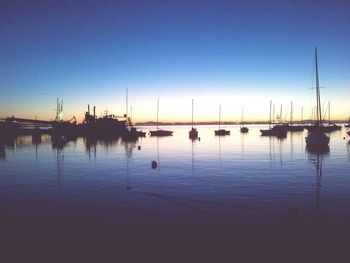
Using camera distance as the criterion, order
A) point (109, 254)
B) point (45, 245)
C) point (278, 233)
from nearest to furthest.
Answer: point (109, 254)
point (45, 245)
point (278, 233)

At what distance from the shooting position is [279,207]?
18.6 meters

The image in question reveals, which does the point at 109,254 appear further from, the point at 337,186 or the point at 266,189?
the point at 337,186

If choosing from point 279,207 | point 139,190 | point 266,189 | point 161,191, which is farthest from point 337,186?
point 139,190

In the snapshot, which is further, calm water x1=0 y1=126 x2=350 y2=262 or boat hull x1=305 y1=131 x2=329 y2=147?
boat hull x1=305 y1=131 x2=329 y2=147

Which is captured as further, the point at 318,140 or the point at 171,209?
the point at 318,140

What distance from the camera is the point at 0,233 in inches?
572

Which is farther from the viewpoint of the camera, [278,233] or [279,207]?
[279,207]

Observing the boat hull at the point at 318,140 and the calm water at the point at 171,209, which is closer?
the calm water at the point at 171,209

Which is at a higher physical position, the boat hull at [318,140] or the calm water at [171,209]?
the boat hull at [318,140]

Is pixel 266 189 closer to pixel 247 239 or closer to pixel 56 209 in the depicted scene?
pixel 247 239

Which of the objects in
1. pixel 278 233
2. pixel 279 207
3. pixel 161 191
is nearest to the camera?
pixel 278 233

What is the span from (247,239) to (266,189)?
11024mm

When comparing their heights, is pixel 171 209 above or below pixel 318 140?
below

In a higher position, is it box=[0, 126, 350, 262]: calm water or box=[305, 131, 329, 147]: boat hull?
box=[305, 131, 329, 147]: boat hull
